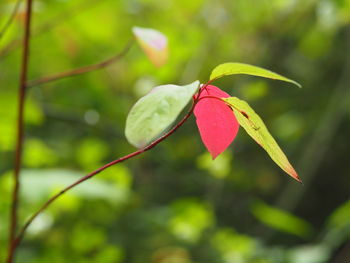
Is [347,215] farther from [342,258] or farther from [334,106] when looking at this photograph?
[342,258]

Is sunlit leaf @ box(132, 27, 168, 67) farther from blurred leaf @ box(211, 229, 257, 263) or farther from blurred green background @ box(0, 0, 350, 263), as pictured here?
blurred leaf @ box(211, 229, 257, 263)

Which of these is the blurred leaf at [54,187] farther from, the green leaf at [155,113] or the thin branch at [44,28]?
the green leaf at [155,113]

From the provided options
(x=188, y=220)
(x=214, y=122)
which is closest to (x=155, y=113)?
(x=214, y=122)

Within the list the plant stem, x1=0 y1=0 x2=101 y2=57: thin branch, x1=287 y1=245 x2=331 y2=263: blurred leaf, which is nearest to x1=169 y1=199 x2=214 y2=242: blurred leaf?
x1=287 y1=245 x2=331 y2=263: blurred leaf

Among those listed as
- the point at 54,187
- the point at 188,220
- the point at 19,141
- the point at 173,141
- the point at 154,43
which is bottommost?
the point at 173,141

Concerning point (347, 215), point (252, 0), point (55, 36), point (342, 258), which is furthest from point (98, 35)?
point (342, 258)

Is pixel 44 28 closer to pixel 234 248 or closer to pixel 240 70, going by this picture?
pixel 240 70

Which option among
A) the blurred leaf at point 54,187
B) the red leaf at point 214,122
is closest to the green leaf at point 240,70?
the red leaf at point 214,122
